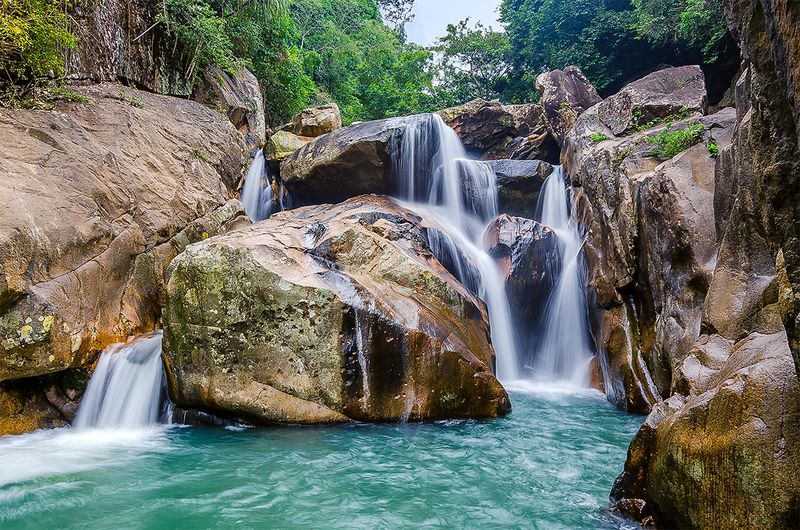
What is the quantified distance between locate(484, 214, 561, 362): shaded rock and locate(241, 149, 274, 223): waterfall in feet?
20.8

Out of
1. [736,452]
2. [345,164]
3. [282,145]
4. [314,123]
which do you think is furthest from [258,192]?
[736,452]

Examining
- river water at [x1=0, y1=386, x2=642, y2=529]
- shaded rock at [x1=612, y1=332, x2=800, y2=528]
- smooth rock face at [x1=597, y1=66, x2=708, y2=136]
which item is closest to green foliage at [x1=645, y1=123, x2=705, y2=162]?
smooth rock face at [x1=597, y1=66, x2=708, y2=136]

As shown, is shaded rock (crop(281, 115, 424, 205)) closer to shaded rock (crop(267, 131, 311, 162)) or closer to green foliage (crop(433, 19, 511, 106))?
shaded rock (crop(267, 131, 311, 162))

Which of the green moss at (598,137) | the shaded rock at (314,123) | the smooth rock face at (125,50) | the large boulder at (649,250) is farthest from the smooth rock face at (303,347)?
the shaded rock at (314,123)

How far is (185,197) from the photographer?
31.8ft

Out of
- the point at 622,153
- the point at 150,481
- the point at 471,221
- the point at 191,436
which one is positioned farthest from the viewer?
the point at 471,221

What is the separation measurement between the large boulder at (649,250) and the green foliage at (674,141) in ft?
0.10

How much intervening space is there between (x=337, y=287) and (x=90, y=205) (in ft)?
13.7

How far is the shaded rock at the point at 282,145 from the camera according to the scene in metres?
14.2

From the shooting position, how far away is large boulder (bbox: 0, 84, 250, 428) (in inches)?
245

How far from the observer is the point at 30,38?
7.77 m

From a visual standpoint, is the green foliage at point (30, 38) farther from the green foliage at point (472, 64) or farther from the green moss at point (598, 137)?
the green foliage at point (472, 64)

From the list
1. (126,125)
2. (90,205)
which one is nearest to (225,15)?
(126,125)

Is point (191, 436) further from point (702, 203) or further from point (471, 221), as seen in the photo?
point (471, 221)
